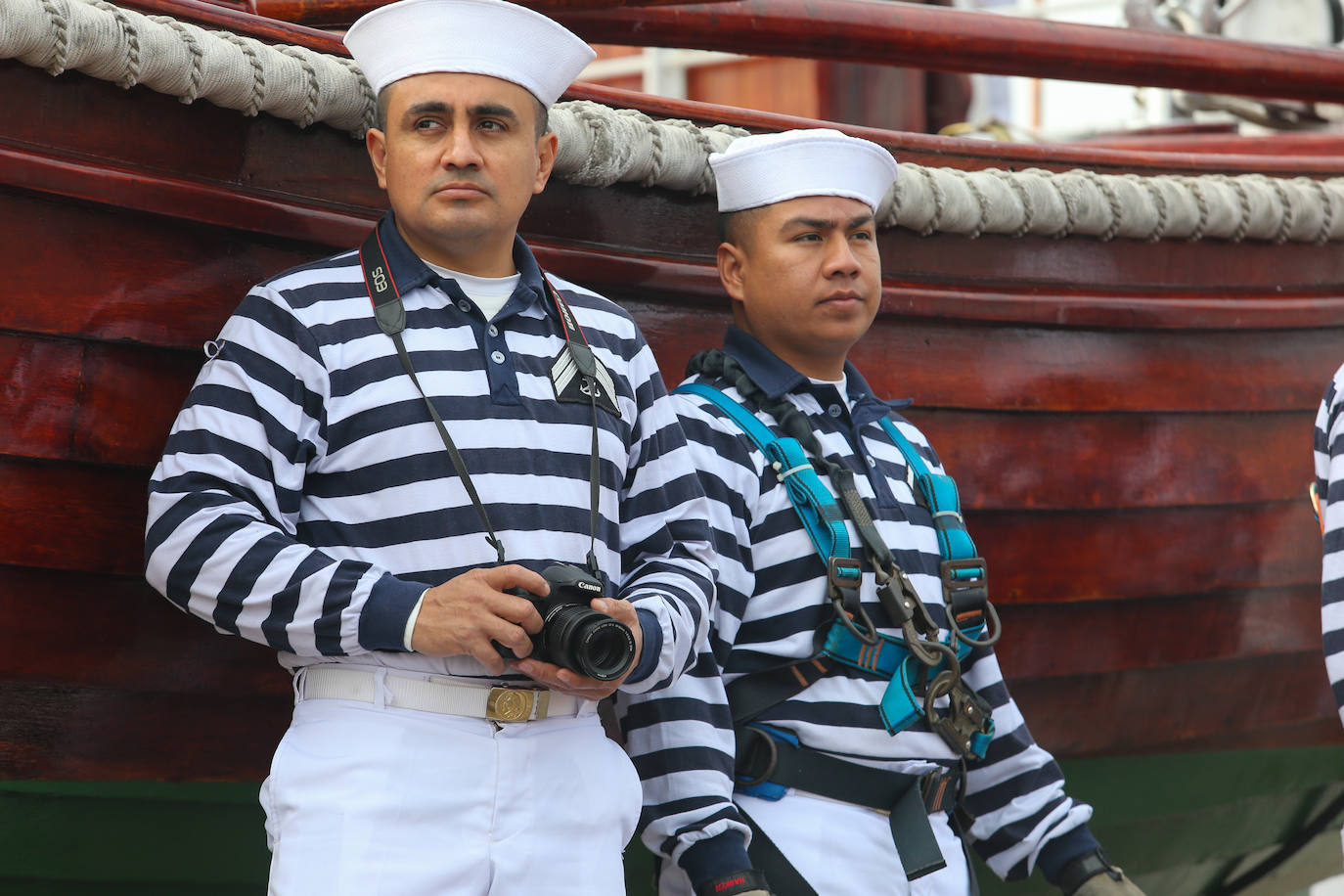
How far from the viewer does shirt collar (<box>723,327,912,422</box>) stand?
67.5 inches

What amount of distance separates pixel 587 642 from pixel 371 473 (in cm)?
27

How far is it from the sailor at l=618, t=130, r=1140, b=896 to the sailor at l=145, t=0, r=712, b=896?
12 cm

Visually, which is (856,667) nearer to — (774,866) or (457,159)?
(774,866)

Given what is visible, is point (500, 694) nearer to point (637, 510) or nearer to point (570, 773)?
point (570, 773)

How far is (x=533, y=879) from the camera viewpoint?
50.6 inches

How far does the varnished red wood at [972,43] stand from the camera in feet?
6.89

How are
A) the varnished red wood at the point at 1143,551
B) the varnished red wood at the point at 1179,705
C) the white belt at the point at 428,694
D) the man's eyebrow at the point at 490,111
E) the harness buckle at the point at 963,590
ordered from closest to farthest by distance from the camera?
the white belt at the point at 428,694 → the man's eyebrow at the point at 490,111 → the harness buckle at the point at 963,590 → the varnished red wood at the point at 1143,551 → the varnished red wood at the point at 1179,705

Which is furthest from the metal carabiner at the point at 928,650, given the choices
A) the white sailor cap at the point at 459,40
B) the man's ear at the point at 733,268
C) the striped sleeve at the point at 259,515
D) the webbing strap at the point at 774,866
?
the white sailor cap at the point at 459,40

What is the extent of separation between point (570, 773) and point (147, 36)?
796 millimetres

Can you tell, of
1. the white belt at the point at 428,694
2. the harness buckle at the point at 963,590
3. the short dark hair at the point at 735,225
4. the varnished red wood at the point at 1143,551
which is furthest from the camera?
the varnished red wood at the point at 1143,551

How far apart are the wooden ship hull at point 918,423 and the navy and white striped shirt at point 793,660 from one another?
0.98 feet

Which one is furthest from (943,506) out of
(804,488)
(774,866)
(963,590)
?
(774,866)

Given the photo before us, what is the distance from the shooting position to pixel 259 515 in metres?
1.25

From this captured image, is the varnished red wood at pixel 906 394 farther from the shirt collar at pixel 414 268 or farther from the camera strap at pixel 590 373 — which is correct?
the camera strap at pixel 590 373
